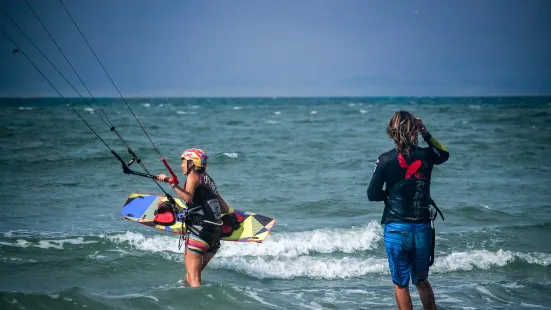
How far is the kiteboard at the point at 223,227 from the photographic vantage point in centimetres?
723

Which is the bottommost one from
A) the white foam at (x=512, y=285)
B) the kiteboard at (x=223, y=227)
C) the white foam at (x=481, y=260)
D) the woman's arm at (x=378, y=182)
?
the white foam at (x=512, y=285)

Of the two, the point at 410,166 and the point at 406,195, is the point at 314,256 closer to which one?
the point at 406,195

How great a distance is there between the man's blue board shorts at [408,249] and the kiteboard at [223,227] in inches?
101

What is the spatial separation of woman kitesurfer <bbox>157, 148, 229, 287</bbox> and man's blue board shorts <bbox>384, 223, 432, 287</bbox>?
2035 millimetres

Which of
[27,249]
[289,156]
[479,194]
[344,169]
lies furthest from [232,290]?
[289,156]

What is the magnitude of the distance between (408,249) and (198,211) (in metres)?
2.29

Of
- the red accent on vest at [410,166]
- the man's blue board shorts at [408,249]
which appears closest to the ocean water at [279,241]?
the man's blue board shorts at [408,249]

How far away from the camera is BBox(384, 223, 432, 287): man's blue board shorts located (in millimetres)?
4863

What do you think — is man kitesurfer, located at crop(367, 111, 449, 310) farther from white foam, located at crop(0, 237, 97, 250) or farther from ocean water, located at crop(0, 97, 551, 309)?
white foam, located at crop(0, 237, 97, 250)

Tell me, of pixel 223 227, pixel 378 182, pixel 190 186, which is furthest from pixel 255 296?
pixel 378 182

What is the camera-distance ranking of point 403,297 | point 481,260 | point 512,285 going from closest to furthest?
point 403,297 → point 512,285 → point 481,260

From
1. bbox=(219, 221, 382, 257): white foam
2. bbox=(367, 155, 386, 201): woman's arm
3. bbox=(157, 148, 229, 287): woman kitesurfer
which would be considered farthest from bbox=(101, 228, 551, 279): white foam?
bbox=(367, 155, 386, 201): woman's arm

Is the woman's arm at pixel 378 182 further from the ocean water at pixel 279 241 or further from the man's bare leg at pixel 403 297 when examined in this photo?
the ocean water at pixel 279 241

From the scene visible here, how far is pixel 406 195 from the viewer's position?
15.8ft
